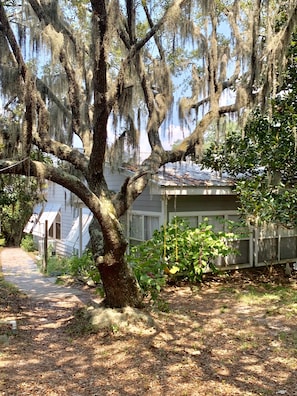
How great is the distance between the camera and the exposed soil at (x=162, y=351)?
3920 mm

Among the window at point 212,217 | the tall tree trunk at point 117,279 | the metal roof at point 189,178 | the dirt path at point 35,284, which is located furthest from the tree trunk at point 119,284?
the window at point 212,217

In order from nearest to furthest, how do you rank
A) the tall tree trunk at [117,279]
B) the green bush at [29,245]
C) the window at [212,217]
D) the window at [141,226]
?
the tall tree trunk at [117,279] < the window at [212,217] < the window at [141,226] < the green bush at [29,245]

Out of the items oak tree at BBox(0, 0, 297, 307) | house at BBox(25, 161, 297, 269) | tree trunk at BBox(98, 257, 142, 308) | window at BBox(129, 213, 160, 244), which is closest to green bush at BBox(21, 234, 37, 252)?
house at BBox(25, 161, 297, 269)

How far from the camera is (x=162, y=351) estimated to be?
192 inches

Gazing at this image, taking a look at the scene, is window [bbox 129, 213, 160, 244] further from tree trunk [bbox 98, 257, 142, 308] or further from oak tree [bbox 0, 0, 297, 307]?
tree trunk [bbox 98, 257, 142, 308]

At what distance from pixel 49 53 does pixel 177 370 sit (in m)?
5.13

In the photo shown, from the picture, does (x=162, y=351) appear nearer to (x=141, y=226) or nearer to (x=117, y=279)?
(x=117, y=279)

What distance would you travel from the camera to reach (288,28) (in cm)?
615

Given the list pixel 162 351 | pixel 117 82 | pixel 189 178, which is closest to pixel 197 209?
pixel 189 178

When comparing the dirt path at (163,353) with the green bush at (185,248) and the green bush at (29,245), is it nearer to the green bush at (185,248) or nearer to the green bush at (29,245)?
the green bush at (185,248)

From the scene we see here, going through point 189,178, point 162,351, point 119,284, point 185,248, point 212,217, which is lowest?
point 162,351

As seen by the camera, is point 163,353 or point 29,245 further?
point 29,245

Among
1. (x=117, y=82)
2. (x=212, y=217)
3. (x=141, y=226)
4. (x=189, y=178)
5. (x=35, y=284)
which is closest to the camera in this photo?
(x=117, y=82)

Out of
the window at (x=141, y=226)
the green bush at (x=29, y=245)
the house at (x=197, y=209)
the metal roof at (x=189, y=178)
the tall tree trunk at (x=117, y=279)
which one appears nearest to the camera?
the tall tree trunk at (x=117, y=279)
